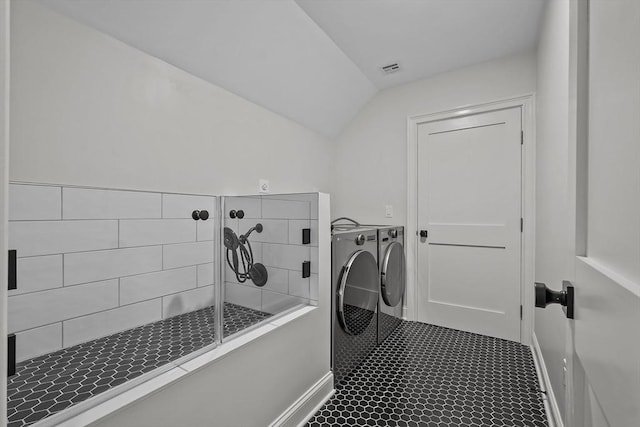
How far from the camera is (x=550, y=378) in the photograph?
1.61m

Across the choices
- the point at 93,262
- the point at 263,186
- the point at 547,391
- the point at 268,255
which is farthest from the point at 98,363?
the point at 547,391

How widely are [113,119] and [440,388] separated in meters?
2.28

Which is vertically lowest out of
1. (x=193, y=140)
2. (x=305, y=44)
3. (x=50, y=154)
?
(x=50, y=154)

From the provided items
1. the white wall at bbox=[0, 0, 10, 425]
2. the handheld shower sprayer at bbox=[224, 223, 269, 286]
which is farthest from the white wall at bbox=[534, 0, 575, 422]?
the white wall at bbox=[0, 0, 10, 425]

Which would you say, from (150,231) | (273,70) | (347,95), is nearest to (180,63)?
(273,70)

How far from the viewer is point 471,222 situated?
2.58 meters

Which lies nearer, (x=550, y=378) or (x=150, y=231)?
(x=150, y=231)

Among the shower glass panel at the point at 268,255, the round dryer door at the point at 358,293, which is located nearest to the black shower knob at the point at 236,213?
the shower glass panel at the point at 268,255

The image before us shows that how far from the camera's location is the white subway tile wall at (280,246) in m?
1.53

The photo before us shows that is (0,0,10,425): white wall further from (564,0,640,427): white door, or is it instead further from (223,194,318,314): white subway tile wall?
(223,194,318,314): white subway tile wall

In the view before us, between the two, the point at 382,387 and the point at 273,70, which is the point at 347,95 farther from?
the point at 382,387

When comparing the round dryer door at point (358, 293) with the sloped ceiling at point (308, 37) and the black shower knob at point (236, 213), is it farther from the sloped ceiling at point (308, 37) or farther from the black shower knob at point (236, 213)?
the sloped ceiling at point (308, 37)

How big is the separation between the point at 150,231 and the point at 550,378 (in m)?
2.09

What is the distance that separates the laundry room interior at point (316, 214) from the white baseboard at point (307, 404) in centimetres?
1
